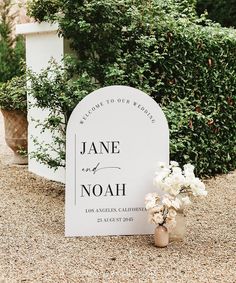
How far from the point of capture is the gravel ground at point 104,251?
3.58 metres

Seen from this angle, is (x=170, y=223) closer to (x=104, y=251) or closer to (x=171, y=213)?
(x=171, y=213)

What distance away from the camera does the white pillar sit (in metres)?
6.08

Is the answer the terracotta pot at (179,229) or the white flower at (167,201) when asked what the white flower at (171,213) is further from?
the terracotta pot at (179,229)

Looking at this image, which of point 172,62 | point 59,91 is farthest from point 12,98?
point 172,62

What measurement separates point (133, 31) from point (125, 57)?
11.2 inches

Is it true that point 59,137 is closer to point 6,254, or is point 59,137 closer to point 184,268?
Result: point 6,254

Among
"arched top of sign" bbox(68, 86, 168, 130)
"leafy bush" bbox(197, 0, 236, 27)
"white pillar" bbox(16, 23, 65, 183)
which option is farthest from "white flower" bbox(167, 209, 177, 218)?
"leafy bush" bbox(197, 0, 236, 27)

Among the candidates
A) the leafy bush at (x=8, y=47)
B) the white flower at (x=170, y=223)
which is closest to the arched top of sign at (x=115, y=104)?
the white flower at (x=170, y=223)

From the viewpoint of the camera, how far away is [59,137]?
5938 mm

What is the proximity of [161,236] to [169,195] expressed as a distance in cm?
28

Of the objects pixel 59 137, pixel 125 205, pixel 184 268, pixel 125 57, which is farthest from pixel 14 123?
pixel 184 268

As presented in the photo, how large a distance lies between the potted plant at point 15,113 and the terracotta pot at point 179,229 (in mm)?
2805

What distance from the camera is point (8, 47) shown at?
13.4 metres

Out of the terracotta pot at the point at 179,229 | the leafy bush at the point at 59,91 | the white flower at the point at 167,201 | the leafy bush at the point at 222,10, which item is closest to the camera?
the white flower at the point at 167,201
